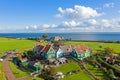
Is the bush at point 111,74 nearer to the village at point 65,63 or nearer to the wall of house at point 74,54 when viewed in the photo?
the village at point 65,63


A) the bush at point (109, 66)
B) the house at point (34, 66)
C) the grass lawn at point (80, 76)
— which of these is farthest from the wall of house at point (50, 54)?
the grass lawn at point (80, 76)

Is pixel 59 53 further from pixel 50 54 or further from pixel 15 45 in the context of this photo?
pixel 15 45

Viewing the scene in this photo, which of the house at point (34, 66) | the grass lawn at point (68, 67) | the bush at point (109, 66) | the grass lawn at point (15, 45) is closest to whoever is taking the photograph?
the bush at point (109, 66)

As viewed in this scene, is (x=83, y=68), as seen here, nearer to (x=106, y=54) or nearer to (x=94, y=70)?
(x=94, y=70)

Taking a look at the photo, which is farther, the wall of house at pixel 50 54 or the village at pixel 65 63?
the wall of house at pixel 50 54

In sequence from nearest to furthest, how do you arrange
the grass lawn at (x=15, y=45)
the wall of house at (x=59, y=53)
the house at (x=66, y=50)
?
1. the wall of house at (x=59, y=53)
2. the house at (x=66, y=50)
3. the grass lawn at (x=15, y=45)

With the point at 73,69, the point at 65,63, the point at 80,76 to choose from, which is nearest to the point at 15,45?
the point at 65,63

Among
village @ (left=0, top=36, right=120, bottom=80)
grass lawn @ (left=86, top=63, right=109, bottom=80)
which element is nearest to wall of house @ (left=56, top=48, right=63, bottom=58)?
village @ (left=0, top=36, right=120, bottom=80)

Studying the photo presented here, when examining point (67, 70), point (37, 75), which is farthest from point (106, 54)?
point (37, 75)
